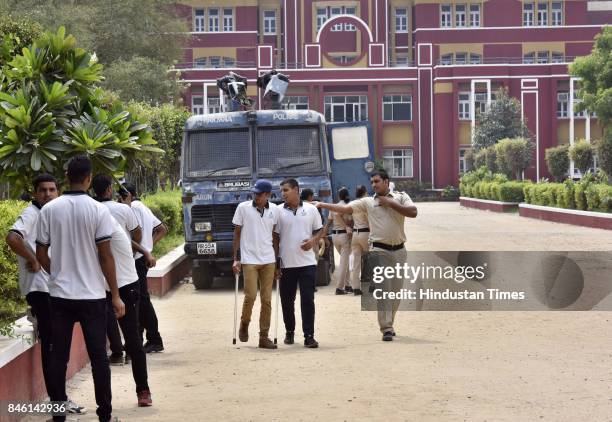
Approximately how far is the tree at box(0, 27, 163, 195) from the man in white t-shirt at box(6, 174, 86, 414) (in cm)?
231

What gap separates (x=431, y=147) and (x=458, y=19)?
927cm

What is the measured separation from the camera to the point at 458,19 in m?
77.2

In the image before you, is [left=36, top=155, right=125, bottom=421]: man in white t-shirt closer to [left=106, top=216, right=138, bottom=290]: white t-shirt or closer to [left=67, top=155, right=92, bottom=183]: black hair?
[left=67, top=155, right=92, bottom=183]: black hair

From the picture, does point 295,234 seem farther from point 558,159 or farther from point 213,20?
point 213,20

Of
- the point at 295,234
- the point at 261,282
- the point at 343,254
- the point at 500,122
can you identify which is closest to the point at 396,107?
the point at 500,122

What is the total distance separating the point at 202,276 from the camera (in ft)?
62.2

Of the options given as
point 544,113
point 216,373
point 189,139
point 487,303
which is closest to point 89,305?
point 216,373

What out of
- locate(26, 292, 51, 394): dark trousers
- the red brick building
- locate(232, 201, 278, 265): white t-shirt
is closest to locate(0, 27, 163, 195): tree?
locate(232, 201, 278, 265): white t-shirt

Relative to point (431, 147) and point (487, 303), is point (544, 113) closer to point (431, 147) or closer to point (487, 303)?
point (431, 147)

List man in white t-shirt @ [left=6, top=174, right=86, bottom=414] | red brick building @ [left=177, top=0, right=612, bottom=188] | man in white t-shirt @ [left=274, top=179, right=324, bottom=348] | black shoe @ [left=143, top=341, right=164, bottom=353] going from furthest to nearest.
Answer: red brick building @ [left=177, top=0, right=612, bottom=188] < man in white t-shirt @ [left=274, top=179, right=324, bottom=348] < black shoe @ [left=143, top=341, right=164, bottom=353] < man in white t-shirt @ [left=6, top=174, right=86, bottom=414]

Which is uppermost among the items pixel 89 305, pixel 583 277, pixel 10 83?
pixel 10 83

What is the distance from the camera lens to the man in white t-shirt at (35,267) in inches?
317

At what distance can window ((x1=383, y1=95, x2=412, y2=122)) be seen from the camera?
73312 mm

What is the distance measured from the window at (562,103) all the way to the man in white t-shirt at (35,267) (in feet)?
218
